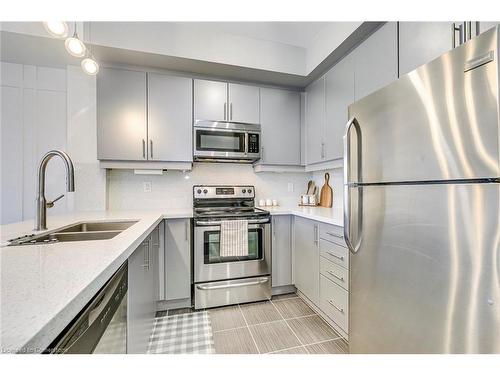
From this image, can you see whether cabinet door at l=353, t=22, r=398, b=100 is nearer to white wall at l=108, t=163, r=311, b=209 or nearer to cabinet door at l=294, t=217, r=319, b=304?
cabinet door at l=294, t=217, r=319, b=304

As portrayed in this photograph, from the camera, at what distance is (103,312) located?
75 cm

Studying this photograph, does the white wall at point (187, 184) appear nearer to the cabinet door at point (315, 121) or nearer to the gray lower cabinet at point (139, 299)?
the cabinet door at point (315, 121)

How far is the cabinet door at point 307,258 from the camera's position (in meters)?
2.02

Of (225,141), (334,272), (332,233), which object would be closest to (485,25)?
(332,233)

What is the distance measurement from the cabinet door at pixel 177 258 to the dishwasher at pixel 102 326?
3.48ft

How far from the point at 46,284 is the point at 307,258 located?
1972 mm

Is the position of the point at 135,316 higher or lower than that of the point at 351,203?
lower

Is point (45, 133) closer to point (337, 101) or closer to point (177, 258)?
point (177, 258)

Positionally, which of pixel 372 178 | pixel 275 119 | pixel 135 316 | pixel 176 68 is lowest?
pixel 135 316

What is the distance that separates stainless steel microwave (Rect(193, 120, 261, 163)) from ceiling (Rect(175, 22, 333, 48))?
867 mm
